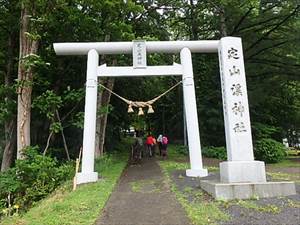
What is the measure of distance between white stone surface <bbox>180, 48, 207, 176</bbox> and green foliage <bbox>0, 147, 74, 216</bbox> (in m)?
4.88

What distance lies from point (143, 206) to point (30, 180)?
6300 millimetres

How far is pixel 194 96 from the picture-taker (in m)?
13.1

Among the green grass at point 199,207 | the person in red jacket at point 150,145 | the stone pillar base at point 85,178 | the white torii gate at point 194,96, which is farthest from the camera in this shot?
the person in red jacket at point 150,145

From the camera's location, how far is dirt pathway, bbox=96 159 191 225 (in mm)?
6777

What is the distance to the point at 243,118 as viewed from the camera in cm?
1043

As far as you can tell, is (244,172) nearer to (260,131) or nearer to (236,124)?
(236,124)

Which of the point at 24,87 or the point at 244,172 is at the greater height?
the point at 24,87

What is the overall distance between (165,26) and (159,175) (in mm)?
13576

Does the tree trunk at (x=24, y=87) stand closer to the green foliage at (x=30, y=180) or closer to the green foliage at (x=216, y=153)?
the green foliage at (x=30, y=180)

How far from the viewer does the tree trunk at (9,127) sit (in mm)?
16344

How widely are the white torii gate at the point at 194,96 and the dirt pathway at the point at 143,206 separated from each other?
1.81 metres

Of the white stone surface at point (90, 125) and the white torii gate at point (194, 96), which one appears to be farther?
the white stone surface at point (90, 125)

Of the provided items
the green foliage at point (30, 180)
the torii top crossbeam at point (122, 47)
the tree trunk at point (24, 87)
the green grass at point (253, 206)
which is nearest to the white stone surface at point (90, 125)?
the torii top crossbeam at point (122, 47)

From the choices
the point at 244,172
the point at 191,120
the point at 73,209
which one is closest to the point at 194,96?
the point at 191,120
